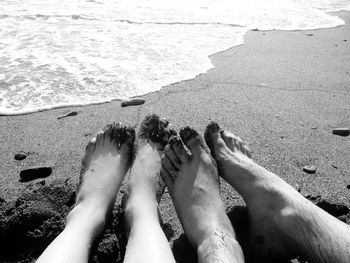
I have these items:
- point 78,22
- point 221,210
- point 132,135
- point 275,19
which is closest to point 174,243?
point 221,210

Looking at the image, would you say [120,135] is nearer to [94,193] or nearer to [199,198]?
[94,193]

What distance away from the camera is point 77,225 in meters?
1.69

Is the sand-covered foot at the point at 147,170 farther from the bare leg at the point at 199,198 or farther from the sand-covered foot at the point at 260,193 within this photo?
the sand-covered foot at the point at 260,193

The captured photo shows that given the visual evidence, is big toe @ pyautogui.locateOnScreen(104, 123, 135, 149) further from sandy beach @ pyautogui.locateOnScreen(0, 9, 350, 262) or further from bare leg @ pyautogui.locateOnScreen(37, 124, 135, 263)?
sandy beach @ pyautogui.locateOnScreen(0, 9, 350, 262)

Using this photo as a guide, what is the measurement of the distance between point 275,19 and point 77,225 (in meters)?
5.92

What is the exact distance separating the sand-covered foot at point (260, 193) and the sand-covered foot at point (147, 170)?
0.35m

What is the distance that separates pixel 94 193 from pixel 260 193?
916 mm

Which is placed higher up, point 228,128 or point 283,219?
point 283,219

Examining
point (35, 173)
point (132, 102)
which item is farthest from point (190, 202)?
point (132, 102)

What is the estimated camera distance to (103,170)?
2.25m

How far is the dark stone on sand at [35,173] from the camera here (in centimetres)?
227

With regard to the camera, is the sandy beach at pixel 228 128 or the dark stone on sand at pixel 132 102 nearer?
the sandy beach at pixel 228 128

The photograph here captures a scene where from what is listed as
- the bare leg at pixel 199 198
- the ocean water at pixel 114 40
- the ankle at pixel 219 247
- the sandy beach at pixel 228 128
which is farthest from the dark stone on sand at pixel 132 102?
the ankle at pixel 219 247

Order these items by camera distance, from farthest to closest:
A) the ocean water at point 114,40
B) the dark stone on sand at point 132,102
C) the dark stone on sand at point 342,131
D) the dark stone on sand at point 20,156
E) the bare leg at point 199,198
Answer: the ocean water at point 114,40 → the dark stone on sand at point 132,102 → the dark stone on sand at point 342,131 → the dark stone on sand at point 20,156 → the bare leg at point 199,198
